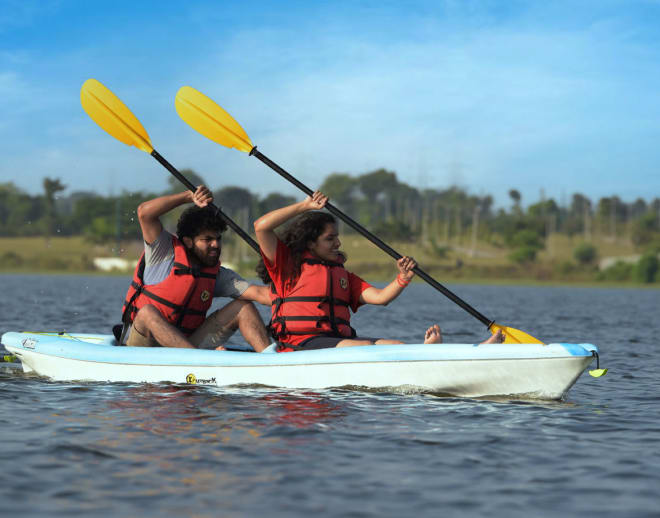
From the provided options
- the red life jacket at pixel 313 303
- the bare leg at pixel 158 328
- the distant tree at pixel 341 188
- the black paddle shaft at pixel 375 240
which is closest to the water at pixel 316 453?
the bare leg at pixel 158 328

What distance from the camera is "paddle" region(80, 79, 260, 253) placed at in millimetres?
6777

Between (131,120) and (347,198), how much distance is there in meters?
111

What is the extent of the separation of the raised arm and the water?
1.04 meters

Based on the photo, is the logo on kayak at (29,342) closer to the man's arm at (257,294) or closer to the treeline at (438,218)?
the man's arm at (257,294)

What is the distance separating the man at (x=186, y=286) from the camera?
227 inches

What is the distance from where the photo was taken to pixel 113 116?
22.3 ft

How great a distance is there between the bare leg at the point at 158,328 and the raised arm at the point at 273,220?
103 cm

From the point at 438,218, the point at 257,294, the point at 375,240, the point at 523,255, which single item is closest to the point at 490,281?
the point at 523,255

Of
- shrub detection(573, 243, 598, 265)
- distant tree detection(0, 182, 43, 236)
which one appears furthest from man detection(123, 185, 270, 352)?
distant tree detection(0, 182, 43, 236)

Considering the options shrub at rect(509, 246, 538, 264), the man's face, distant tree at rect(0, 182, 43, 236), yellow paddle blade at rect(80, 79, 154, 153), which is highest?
distant tree at rect(0, 182, 43, 236)

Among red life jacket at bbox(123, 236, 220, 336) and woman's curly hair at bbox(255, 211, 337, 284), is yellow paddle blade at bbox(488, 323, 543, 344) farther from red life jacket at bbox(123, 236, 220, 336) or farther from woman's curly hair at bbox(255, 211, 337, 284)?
red life jacket at bbox(123, 236, 220, 336)

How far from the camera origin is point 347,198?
385 feet

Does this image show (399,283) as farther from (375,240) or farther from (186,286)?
(186,286)

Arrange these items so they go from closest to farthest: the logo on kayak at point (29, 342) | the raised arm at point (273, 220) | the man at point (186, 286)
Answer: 1. the raised arm at point (273, 220)
2. the man at point (186, 286)
3. the logo on kayak at point (29, 342)
